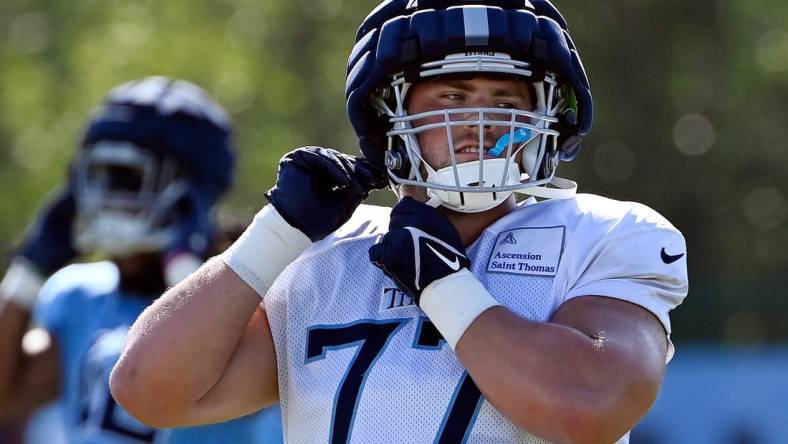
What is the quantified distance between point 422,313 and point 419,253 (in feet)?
0.50

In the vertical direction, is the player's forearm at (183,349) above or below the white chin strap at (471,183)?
below

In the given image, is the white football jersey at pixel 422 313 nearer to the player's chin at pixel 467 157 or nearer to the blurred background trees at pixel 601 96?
the player's chin at pixel 467 157

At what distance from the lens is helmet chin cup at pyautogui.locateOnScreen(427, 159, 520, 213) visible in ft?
8.53

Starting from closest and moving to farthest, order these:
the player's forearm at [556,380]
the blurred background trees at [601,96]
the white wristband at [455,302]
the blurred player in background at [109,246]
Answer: the player's forearm at [556,380] < the white wristband at [455,302] < the blurred player in background at [109,246] < the blurred background trees at [601,96]

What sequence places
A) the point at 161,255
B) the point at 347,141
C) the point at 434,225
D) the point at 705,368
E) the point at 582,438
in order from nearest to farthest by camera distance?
1. the point at 582,438
2. the point at 434,225
3. the point at 161,255
4. the point at 705,368
5. the point at 347,141

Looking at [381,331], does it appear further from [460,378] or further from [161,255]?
[161,255]

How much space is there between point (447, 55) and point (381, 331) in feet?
1.83

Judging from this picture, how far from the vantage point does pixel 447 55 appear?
2.67m

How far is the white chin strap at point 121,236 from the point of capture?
453cm

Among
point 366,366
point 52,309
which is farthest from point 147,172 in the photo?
point 366,366

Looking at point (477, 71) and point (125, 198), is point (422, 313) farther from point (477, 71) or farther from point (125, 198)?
point (125, 198)

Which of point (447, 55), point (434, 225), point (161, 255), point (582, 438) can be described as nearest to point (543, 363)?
point (582, 438)

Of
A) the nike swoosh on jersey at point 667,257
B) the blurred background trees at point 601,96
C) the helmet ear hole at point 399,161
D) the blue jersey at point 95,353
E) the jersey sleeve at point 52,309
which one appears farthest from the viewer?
the blurred background trees at point 601,96

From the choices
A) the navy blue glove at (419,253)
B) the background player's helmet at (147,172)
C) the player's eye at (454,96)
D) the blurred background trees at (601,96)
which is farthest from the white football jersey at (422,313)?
the blurred background trees at (601,96)
